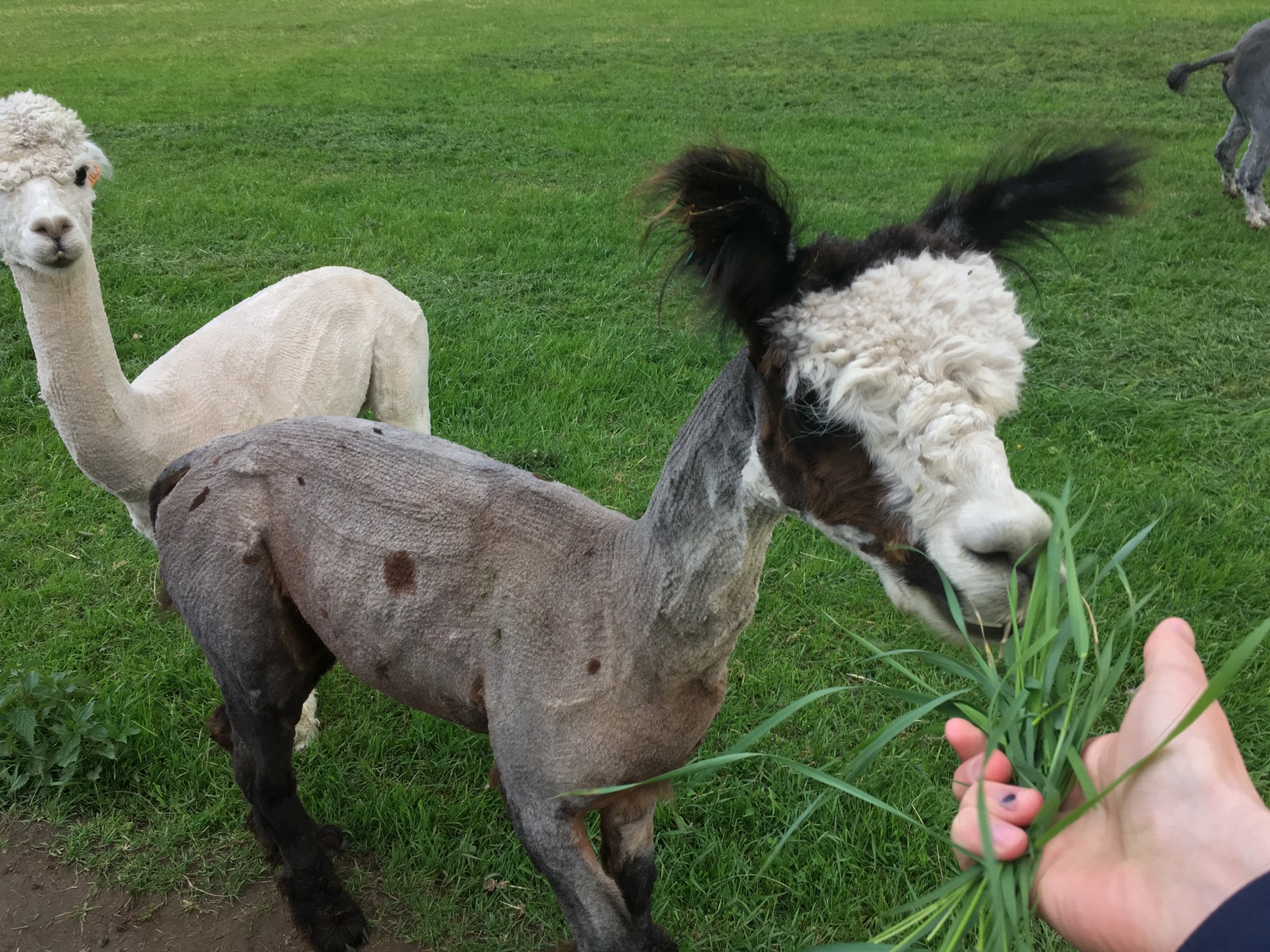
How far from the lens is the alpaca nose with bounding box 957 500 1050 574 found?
129 cm

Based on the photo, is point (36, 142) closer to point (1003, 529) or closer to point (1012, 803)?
point (1003, 529)

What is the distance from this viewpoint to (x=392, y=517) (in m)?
2.12

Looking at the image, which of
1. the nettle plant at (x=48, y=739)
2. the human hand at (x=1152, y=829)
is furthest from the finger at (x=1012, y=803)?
the nettle plant at (x=48, y=739)

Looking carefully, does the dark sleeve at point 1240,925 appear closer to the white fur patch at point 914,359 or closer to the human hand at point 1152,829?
the human hand at point 1152,829

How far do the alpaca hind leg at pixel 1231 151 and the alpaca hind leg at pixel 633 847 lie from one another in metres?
8.82

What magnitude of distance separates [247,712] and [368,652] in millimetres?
467

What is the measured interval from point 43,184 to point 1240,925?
3596mm

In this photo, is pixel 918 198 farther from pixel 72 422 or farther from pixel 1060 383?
pixel 72 422

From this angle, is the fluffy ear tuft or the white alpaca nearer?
the white alpaca

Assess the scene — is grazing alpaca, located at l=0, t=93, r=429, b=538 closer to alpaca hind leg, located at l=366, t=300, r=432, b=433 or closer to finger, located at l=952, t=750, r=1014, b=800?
alpaca hind leg, located at l=366, t=300, r=432, b=433

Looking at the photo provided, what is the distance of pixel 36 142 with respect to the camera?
3010 millimetres

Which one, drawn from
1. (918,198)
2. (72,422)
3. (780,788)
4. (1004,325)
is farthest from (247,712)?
(918,198)

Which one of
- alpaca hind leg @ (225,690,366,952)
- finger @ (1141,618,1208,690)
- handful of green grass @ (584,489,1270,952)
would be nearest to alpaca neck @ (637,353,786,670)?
handful of green grass @ (584,489,1270,952)

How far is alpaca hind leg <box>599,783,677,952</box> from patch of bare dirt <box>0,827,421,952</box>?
2.59ft
